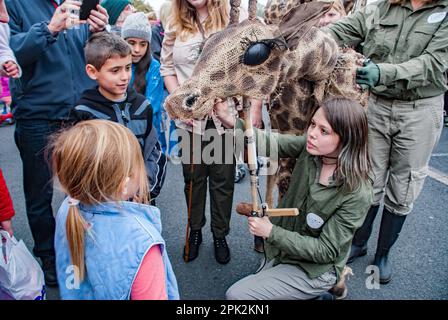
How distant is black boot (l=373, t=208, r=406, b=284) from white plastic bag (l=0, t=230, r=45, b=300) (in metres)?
2.43

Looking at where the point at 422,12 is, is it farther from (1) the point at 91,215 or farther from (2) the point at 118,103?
(1) the point at 91,215

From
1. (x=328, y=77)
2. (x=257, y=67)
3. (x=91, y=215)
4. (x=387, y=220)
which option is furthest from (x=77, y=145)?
(x=387, y=220)

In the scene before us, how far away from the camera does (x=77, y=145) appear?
1261 millimetres

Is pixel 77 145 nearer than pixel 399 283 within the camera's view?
Yes

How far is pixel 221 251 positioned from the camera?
9.67 feet

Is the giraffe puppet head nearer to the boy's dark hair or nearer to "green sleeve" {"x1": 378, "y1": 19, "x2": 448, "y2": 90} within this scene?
the boy's dark hair

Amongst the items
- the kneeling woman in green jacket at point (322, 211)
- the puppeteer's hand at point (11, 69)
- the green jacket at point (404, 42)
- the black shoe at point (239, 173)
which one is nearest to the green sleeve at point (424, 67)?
the green jacket at point (404, 42)

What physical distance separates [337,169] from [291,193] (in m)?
0.33

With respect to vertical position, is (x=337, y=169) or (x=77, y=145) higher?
(x=77, y=145)

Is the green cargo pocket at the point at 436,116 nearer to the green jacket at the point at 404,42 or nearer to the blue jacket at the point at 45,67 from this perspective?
the green jacket at the point at 404,42

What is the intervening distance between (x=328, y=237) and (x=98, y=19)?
186 centimetres

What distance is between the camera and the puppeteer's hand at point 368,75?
6.52ft

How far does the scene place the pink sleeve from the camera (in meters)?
1.24

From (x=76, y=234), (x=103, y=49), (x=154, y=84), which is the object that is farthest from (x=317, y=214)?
(x=154, y=84)
